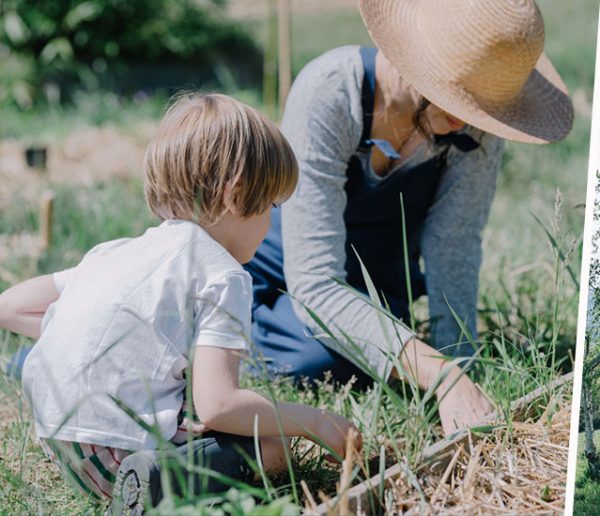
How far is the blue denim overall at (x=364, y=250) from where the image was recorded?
93.2 inches

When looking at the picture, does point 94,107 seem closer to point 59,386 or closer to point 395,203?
point 395,203

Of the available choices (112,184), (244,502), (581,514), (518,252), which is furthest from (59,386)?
(112,184)

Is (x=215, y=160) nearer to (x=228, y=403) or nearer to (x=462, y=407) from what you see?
(x=228, y=403)

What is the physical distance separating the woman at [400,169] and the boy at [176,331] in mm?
182

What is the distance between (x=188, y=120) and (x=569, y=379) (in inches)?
37.3

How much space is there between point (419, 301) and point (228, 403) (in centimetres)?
157

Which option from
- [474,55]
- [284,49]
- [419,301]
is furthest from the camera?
[284,49]

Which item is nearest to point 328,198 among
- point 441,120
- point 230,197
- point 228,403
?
point 441,120

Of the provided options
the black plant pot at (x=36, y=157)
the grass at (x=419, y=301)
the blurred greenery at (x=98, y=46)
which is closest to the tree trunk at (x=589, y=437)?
the grass at (x=419, y=301)

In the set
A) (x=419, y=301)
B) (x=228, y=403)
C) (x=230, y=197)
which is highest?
(x=230, y=197)

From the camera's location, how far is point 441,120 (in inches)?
85.4

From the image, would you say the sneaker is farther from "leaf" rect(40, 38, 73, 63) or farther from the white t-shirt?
"leaf" rect(40, 38, 73, 63)

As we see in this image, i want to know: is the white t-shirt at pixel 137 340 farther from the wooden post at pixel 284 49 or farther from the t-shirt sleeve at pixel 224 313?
the wooden post at pixel 284 49

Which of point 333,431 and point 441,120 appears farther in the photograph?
point 441,120
